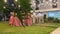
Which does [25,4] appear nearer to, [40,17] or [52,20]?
[52,20]

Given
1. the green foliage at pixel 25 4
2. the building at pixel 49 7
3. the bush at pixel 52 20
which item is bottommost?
the bush at pixel 52 20

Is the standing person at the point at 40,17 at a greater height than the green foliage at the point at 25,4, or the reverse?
the green foliage at the point at 25,4

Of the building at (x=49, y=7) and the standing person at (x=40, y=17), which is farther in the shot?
the standing person at (x=40, y=17)

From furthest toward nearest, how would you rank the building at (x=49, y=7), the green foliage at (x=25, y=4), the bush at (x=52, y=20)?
1. the building at (x=49, y=7)
2. the bush at (x=52, y=20)
3. the green foliage at (x=25, y=4)

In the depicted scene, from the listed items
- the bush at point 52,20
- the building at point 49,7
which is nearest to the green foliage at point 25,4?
the bush at point 52,20

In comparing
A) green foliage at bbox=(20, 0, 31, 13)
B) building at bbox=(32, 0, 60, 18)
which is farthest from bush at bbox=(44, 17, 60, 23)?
green foliage at bbox=(20, 0, 31, 13)

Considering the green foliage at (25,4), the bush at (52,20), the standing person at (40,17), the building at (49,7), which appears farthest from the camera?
the standing person at (40,17)

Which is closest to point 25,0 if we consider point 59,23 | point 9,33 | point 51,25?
point 9,33

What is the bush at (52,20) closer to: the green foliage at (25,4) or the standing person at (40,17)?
the standing person at (40,17)

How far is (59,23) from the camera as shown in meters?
3.82

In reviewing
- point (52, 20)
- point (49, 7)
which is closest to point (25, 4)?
point (52, 20)

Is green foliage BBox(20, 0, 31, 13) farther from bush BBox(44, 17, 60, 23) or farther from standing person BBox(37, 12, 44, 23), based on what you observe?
standing person BBox(37, 12, 44, 23)

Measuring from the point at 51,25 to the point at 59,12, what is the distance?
439 mm

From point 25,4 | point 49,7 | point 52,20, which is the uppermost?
point 25,4
